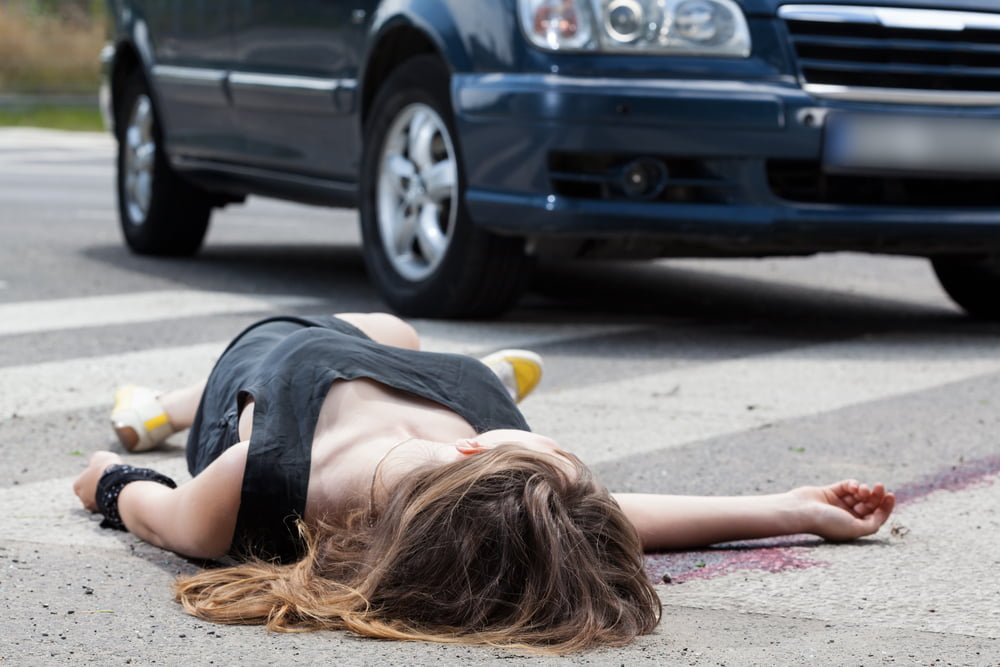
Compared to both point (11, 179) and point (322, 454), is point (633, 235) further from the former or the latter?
point (11, 179)

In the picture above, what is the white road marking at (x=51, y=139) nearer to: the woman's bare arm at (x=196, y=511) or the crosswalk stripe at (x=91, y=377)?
the crosswalk stripe at (x=91, y=377)

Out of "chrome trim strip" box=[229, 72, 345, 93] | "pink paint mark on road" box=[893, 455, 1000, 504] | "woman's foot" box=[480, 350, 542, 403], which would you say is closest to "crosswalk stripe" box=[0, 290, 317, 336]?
"chrome trim strip" box=[229, 72, 345, 93]

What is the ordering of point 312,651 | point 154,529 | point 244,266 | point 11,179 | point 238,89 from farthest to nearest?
point 11,179
point 244,266
point 238,89
point 154,529
point 312,651

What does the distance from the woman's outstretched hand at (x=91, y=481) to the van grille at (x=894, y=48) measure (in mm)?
2769

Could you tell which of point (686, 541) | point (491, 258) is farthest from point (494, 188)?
point (686, 541)

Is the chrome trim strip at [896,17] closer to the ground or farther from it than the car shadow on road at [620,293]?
farther from it

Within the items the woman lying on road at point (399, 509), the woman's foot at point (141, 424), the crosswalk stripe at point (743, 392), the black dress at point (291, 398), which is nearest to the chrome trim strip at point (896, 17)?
the crosswalk stripe at point (743, 392)

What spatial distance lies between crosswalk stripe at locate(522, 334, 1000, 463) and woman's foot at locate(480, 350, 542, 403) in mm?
144

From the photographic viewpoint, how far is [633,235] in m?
5.43

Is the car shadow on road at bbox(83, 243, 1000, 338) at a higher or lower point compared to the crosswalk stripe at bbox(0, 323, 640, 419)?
lower

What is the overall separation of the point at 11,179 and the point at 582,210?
30.3 ft

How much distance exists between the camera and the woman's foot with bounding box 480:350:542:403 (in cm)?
402

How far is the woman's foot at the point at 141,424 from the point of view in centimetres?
396

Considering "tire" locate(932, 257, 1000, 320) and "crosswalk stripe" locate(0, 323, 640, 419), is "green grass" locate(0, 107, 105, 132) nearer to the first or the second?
"tire" locate(932, 257, 1000, 320)
